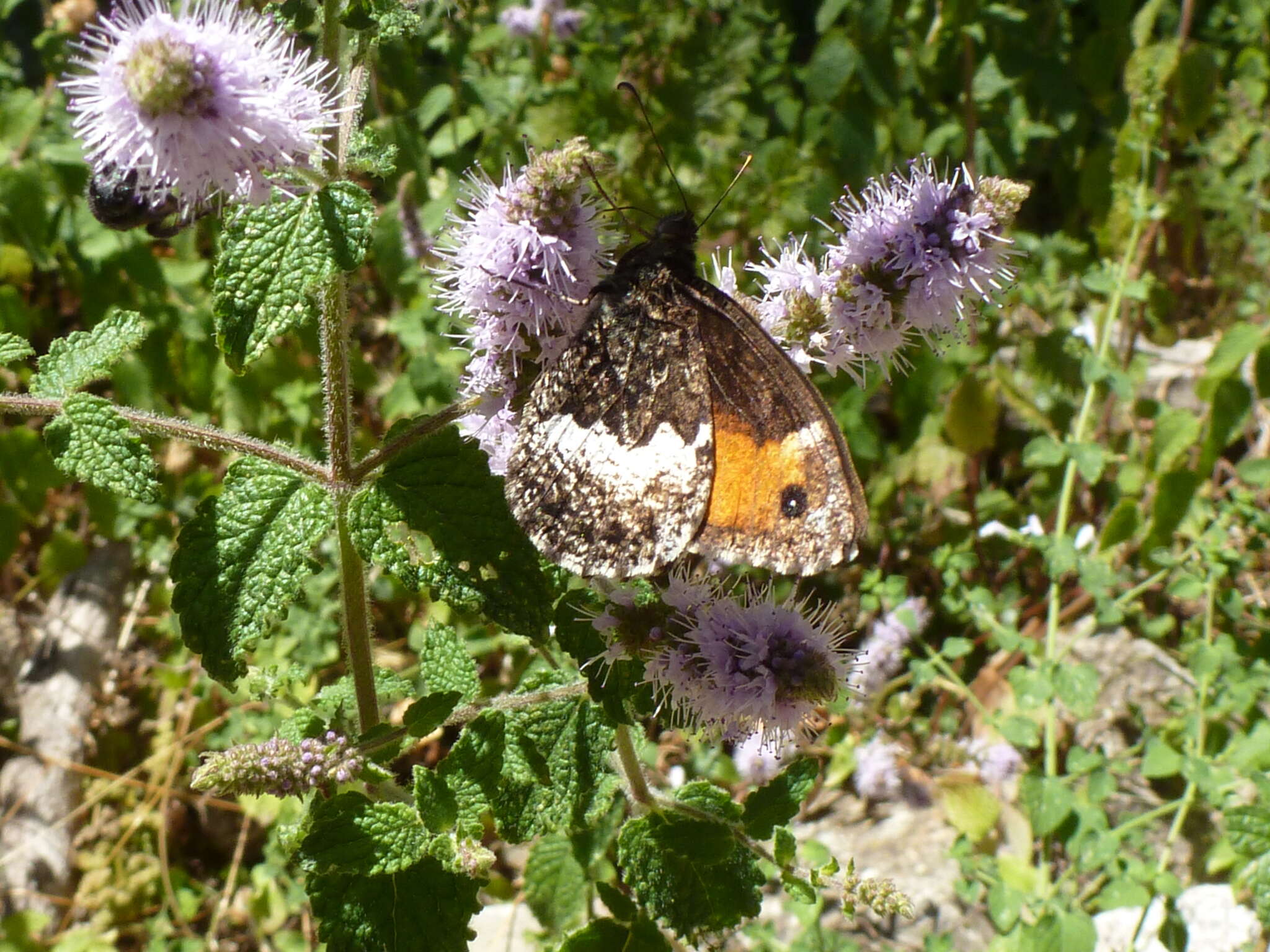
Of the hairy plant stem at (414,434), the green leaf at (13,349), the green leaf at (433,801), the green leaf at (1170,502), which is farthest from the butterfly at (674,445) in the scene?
the green leaf at (1170,502)

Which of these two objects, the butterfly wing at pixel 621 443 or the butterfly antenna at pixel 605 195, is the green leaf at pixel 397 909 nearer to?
the butterfly wing at pixel 621 443

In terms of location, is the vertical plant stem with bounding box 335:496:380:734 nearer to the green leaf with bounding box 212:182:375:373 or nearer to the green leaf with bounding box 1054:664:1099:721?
the green leaf with bounding box 212:182:375:373

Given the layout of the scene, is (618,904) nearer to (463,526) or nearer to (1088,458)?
(463,526)

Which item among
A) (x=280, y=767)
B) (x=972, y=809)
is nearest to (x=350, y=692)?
(x=280, y=767)

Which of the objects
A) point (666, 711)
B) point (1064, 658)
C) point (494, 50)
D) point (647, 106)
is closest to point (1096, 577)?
point (1064, 658)

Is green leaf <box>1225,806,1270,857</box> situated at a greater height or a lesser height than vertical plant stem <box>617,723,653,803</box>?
lesser

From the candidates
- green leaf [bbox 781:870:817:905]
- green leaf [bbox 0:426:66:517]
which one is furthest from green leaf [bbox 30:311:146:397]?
green leaf [bbox 781:870:817:905]

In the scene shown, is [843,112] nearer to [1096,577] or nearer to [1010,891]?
[1096,577]

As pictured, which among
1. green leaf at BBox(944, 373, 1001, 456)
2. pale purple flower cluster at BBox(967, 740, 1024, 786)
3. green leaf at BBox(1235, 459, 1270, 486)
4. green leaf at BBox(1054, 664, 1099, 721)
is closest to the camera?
green leaf at BBox(1054, 664, 1099, 721)
